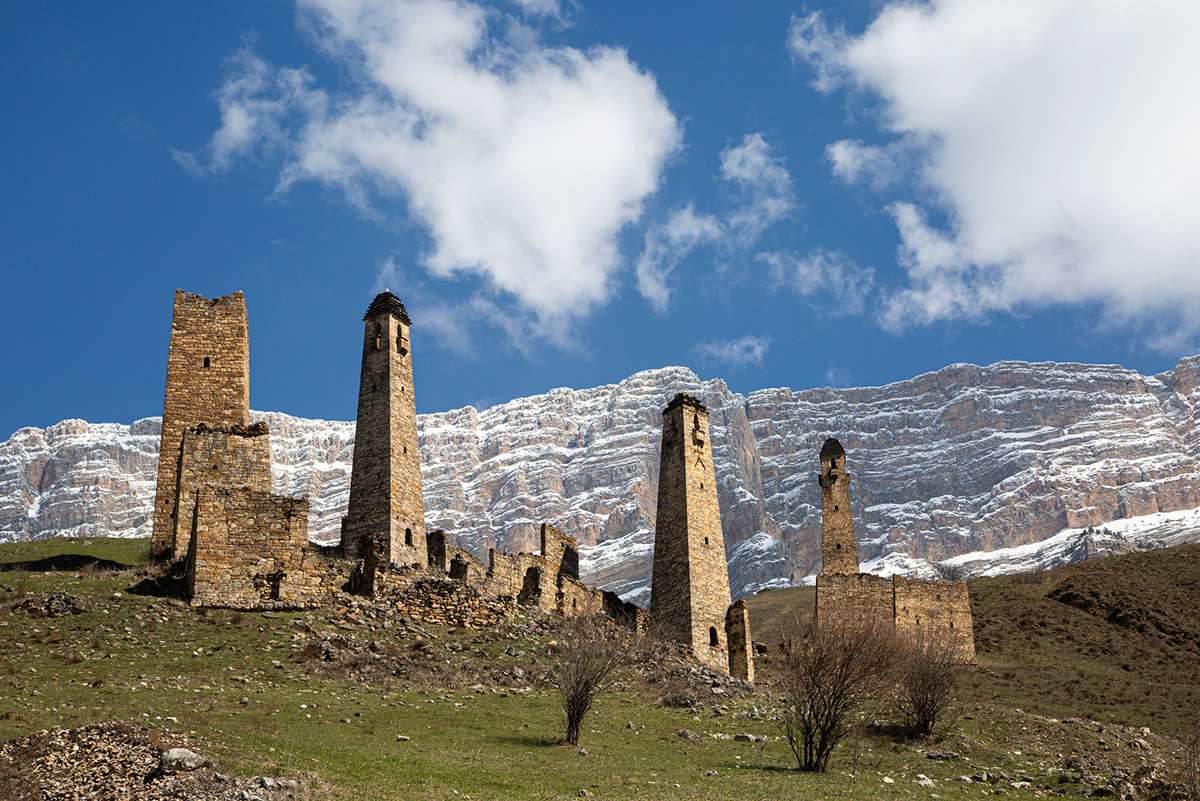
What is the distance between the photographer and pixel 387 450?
4109cm

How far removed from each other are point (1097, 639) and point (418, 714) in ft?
144

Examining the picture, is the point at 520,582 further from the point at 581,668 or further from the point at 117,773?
the point at 117,773

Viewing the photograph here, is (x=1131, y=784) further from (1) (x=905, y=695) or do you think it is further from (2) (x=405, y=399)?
(2) (x=405, y=399)

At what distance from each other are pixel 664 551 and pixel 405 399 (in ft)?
37.4

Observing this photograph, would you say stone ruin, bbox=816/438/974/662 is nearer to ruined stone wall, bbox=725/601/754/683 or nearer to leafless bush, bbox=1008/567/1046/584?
ruined stone wall, bbox=725/601/754/683

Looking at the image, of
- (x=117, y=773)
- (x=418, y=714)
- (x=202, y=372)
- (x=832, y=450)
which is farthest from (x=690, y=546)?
(x=832, y=450)

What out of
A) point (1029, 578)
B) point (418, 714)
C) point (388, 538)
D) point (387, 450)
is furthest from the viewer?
point (1029, 578)

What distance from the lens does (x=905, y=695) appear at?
30125 mm

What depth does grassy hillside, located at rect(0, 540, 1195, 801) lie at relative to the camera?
18922 mm

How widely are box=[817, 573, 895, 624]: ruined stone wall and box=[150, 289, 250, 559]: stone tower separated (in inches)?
962

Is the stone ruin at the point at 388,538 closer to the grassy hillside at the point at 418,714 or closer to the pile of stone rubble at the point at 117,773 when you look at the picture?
the grassy hillside at the point at 418,714

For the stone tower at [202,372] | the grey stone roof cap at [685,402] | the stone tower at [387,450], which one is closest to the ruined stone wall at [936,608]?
the grey stone roof cap at [685,402]

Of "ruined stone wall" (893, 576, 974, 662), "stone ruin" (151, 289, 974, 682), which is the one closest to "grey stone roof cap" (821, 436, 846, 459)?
"stone ruin" (151, 289, 974, 682)

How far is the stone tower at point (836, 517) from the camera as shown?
61.7 m
